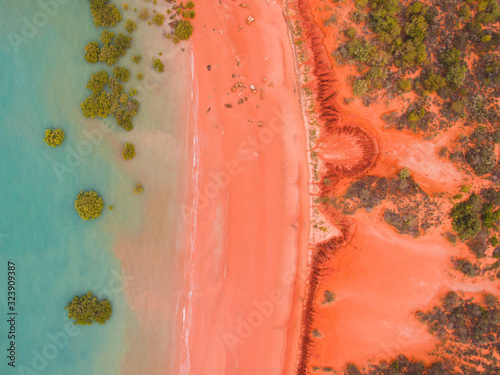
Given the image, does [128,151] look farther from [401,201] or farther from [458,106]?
[458,106]

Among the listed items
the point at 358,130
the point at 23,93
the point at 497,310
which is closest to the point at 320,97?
the point at 358,130


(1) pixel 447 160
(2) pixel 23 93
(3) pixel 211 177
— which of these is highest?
(2) pixel 23 93

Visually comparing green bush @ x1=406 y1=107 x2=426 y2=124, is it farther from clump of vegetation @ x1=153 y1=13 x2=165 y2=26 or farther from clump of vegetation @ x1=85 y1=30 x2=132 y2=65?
clump of vegetation @ x1=85 y1=30 x2=132 y2=65

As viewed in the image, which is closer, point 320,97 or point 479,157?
point 479,157

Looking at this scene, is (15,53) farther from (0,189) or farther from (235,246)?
(235,246)

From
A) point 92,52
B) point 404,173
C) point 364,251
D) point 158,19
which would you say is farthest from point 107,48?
point 364,251

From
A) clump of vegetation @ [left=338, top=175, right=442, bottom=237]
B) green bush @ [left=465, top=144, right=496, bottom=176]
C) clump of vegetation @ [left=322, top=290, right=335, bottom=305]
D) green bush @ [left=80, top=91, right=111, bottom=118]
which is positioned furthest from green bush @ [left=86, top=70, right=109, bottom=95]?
green bush @ [left=465, top=144, right=496, bottom=176]
